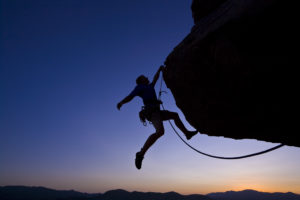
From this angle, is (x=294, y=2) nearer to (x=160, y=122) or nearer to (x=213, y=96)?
(x=213, y=96)

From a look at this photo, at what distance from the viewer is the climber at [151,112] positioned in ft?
17.8

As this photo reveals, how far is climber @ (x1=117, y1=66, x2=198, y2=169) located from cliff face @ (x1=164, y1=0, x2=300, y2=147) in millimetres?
562

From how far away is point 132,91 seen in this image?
18.9ft

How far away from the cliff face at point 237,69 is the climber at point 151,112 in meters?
0.56

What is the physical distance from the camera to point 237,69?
3.56 metres

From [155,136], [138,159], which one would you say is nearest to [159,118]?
[155,136]

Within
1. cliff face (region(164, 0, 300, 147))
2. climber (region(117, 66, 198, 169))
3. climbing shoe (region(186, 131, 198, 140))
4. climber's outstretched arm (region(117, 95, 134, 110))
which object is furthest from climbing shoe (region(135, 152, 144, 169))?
cliff face (region(164, 0, 300, 147))

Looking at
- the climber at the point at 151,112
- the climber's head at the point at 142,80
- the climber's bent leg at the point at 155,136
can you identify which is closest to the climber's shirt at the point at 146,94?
the climber at the point at 151,112

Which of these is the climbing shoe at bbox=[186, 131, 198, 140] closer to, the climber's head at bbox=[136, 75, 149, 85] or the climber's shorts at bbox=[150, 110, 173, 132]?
the climber's shorts at bbox=[150, 110, 173, 132]

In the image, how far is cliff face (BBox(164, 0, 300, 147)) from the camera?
301 centimetres

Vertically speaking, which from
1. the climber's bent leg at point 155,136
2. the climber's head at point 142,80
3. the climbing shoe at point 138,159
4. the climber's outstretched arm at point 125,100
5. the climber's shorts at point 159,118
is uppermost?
the climber's head at point 142,80

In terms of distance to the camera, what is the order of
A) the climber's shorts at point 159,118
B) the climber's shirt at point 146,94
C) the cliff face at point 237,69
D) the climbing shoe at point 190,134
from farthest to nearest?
1. the climbing shoe at point 190,134
2. the climber's shirt at point 146,94
3. the climber's shorts at point 159,118
4. the cliff face at point 237,69

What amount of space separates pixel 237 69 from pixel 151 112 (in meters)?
2.75

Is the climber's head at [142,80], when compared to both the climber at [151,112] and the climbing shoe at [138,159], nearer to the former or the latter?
the climber at [151,112]
